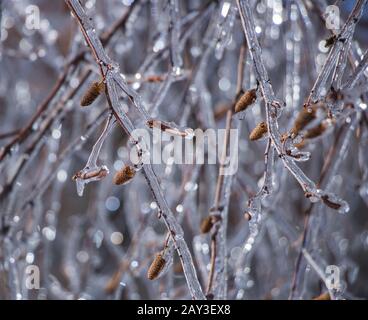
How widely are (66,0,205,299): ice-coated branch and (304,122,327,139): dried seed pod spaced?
0.30m

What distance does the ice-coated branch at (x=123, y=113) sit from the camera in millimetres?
1145

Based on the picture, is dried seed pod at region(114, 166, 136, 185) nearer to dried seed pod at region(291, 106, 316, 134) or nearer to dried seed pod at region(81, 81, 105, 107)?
dried seed pod at region(81, 81, 105, 107)

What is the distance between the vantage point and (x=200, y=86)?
207 cm

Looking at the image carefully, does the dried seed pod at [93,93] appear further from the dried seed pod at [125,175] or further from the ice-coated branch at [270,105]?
the ice-coated branch at [270,105]

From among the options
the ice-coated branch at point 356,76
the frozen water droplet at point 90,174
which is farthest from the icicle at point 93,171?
the ice-coated branch at point 356,76

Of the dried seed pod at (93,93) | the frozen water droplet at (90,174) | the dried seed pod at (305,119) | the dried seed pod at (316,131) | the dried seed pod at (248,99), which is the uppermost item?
the dried seed pod at (93,93)

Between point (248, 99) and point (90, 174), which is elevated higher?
→ point (248, 99)

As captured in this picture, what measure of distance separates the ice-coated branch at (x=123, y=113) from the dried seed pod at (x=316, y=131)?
0.30 meters

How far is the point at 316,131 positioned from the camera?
1.13m

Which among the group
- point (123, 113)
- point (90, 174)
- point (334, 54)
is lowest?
point (90, 174)

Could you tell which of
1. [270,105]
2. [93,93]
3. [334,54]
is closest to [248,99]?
[270,105]

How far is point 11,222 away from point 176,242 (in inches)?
32.0

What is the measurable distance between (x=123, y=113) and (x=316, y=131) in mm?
360

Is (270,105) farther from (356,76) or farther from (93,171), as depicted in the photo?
(93,171)
